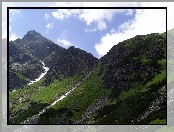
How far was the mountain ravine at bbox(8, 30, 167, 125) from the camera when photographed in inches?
1242

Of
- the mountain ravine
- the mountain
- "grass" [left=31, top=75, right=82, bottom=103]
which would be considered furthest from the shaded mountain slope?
the mountain

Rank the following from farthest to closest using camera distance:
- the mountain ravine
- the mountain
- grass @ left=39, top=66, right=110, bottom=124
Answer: grass @ left=39, top=66, right=110, bottom=124 < the mountain ravine < the mountain

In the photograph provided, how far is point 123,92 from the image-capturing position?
48625mm

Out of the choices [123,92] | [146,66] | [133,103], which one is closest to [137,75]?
[146,66]

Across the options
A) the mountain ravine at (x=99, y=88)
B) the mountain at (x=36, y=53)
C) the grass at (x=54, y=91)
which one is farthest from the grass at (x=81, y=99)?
the mountain at (x=36, y=53)

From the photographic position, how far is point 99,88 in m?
61.2

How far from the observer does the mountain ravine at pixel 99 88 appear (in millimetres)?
31538

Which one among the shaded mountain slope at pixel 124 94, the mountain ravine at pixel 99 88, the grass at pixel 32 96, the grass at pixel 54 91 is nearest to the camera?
the mountain ravine at pixel 99 88

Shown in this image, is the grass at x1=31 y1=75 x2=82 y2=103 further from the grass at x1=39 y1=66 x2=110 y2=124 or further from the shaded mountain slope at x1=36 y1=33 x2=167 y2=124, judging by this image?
the shaded mountain slope at x1=36 y1=33 x2=167 y2=124

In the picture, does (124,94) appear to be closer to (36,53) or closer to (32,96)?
(36,53)

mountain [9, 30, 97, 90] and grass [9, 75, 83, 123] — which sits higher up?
mountain [9, 30, 97, 90]

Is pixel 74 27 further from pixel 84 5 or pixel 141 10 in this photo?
pixel 141 10

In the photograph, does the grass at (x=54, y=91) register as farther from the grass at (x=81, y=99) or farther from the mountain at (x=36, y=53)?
the mountain at (x=36, y=53)

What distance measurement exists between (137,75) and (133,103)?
14914 millimetres
